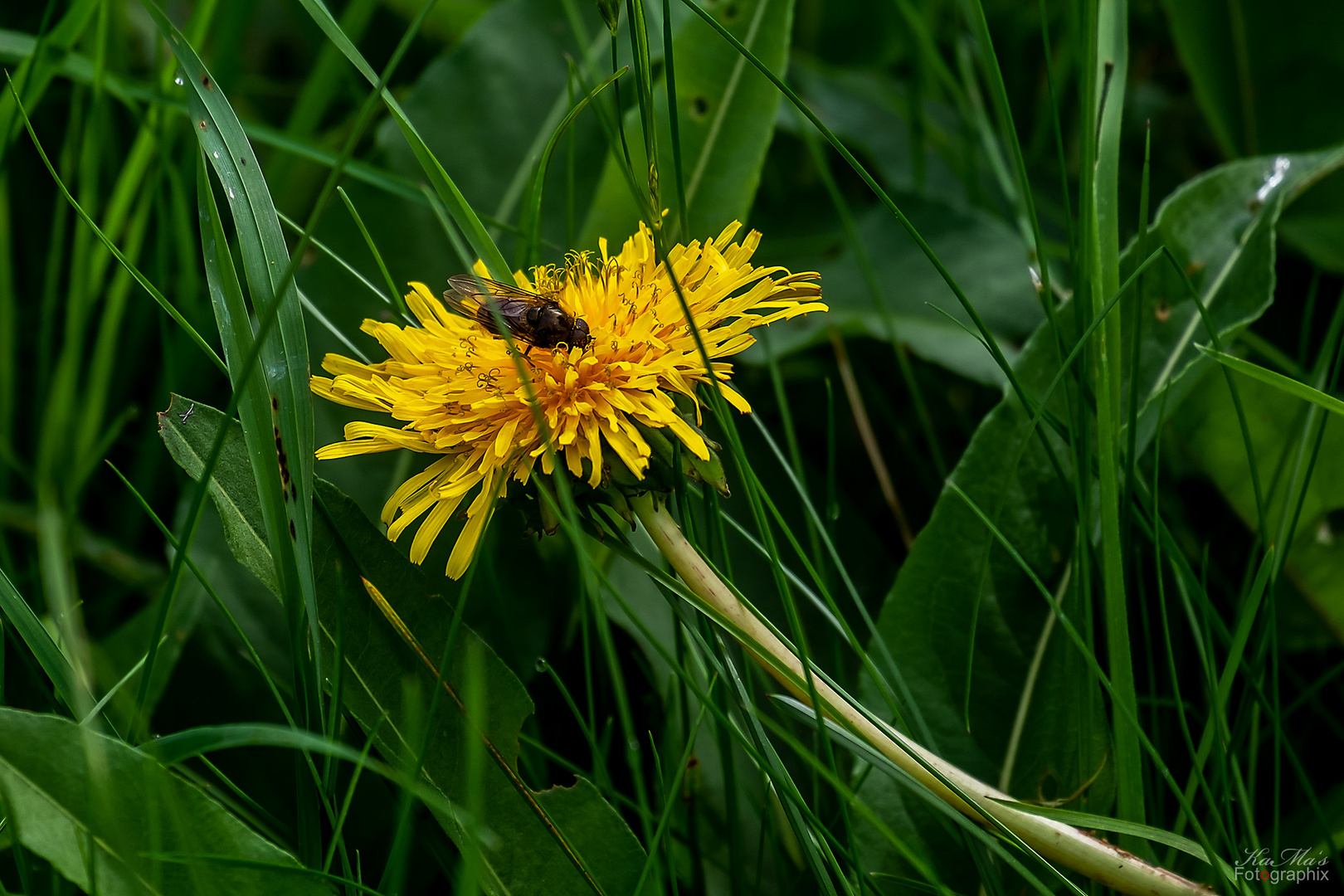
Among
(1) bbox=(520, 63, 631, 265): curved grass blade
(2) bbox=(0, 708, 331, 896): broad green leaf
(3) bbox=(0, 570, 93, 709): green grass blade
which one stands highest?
(1) bbox=(520, 63, 631, 265): curved grass blade

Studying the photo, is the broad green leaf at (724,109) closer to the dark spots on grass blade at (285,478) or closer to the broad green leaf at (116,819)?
the dark spots on grass blade at (285,478)

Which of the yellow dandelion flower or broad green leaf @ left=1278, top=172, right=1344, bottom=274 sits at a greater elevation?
broad green leaf @ left=1278, top=172, right=1344, bottom=274

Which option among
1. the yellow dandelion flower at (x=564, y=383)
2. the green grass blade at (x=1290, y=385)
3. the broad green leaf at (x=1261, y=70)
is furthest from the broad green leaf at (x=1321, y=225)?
the yellow dandelion flower at (x=564, y=383)

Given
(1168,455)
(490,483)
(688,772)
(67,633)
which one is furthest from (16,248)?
(1168,455)

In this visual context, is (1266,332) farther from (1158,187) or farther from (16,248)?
(16,248)

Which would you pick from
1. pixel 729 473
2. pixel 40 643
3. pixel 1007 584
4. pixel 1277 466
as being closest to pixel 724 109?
pixel 729 473

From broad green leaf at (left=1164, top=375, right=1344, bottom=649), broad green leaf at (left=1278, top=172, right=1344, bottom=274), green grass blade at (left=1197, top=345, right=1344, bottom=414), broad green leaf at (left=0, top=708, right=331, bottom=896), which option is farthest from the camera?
broad green leaf at (left=1278, top=172, right=1344, bottom=274)
